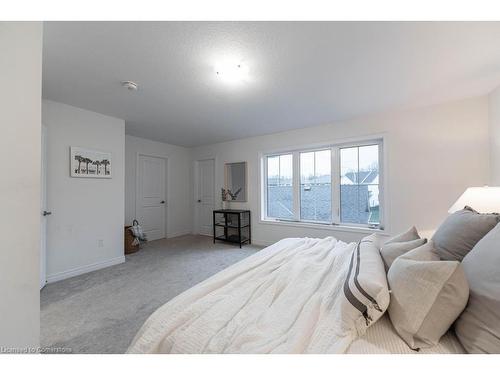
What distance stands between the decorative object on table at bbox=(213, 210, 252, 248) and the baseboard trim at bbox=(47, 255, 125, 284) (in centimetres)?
186

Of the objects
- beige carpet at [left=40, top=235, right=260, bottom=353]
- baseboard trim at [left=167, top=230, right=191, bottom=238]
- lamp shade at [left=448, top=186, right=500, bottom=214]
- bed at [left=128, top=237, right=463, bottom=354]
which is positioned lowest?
beige carpet at [left=40, top=235, right=260, bottom=353]

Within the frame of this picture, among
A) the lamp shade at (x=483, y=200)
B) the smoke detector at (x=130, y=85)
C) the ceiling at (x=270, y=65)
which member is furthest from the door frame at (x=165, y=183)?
the lamp shade at (x=483, y=200)

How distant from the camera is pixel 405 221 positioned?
2828mm

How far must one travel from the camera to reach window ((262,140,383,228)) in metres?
3.18

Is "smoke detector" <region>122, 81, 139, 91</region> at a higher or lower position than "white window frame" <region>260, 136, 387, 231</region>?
higher

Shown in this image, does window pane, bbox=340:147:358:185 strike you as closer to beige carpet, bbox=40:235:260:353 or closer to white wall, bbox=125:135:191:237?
beige carpet, bbox=40:235:260:353

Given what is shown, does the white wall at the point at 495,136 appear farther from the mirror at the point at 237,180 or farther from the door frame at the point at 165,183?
the door frame at the point at 165,183

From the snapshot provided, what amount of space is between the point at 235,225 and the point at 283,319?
3603 mm

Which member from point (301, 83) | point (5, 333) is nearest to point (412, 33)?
point (301, 83)

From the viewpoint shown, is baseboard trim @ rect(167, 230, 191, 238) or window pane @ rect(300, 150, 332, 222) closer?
window pane @ rect(300, 150, 332, 222)

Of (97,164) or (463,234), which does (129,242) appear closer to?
(97,164)

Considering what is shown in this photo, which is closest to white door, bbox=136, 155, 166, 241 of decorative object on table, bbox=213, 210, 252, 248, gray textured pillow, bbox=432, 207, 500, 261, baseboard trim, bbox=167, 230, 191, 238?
baseboard trim, bbox=167, 230, 191, 238

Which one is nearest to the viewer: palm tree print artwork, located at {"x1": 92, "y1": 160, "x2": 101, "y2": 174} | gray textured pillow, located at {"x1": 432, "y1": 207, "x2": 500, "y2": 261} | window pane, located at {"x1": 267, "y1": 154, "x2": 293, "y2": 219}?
gray textured pillow, located at {"x1": 432, "y1": 207, "x2": 500, "y2": 261}
